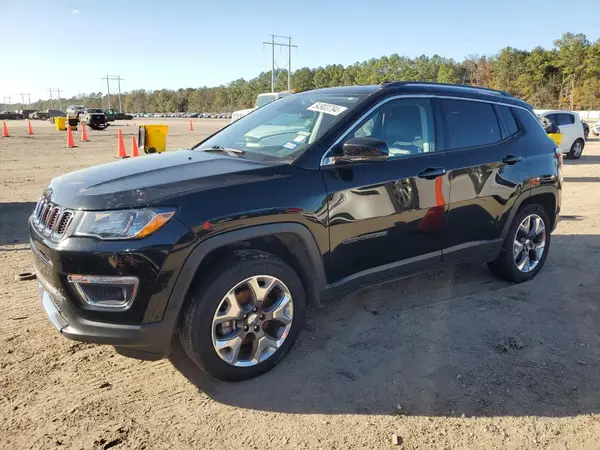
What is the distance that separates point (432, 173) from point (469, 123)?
2.64 ft

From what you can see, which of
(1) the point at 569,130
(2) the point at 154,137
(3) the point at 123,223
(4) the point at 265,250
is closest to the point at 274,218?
(4) the point at 265,250

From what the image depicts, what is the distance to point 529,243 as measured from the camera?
486cm

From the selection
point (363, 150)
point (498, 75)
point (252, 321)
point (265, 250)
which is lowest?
point (252, 321)

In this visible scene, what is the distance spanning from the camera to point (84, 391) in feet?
9.85

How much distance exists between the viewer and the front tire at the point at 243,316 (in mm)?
2826

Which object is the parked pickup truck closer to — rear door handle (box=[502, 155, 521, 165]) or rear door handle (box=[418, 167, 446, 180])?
rear door handle (box=[502, 155, 521, 165])

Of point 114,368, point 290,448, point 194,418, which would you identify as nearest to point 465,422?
point 290,448

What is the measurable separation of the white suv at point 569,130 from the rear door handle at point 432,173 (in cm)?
1427

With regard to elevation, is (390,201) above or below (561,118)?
below

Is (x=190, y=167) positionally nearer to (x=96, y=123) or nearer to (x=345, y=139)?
(x=345, y=139)

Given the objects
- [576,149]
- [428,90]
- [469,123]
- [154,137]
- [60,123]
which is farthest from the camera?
[60,123]

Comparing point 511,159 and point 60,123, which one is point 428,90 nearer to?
point 511,159

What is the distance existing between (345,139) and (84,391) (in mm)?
2319

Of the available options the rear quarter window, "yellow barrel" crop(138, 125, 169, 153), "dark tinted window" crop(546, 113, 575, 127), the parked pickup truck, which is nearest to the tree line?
the parked pickup truck
